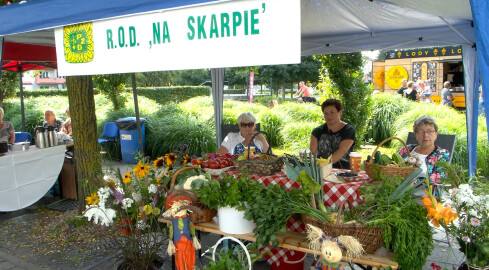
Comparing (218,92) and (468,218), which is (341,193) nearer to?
(468,218)

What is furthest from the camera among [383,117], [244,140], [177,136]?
[383,117]

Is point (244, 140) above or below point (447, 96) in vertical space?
below

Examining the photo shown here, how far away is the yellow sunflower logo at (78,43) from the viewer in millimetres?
2758

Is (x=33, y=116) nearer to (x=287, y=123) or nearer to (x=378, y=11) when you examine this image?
(x=287, y=123)

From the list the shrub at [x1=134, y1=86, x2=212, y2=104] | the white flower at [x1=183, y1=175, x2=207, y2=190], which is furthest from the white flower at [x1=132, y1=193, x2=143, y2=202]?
the shrub at [x1=134, y1=86, x2=212, y2=104]

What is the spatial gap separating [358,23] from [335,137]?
1444 millimetres

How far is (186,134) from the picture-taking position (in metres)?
8.04

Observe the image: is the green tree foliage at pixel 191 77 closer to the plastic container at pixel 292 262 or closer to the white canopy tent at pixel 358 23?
the white canopy tent at pixel 358 23

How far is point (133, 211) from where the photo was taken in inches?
113

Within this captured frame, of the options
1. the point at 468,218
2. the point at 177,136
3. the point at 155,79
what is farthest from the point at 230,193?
the point at 155,79

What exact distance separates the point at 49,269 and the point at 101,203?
129 cm

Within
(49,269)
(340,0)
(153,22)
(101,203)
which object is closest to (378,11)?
(340,0)

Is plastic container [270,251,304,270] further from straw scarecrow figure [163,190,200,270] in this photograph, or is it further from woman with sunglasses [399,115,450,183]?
woman with sunglasses [399,115,450,183]

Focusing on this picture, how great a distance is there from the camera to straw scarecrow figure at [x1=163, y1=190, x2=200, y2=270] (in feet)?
7.98
